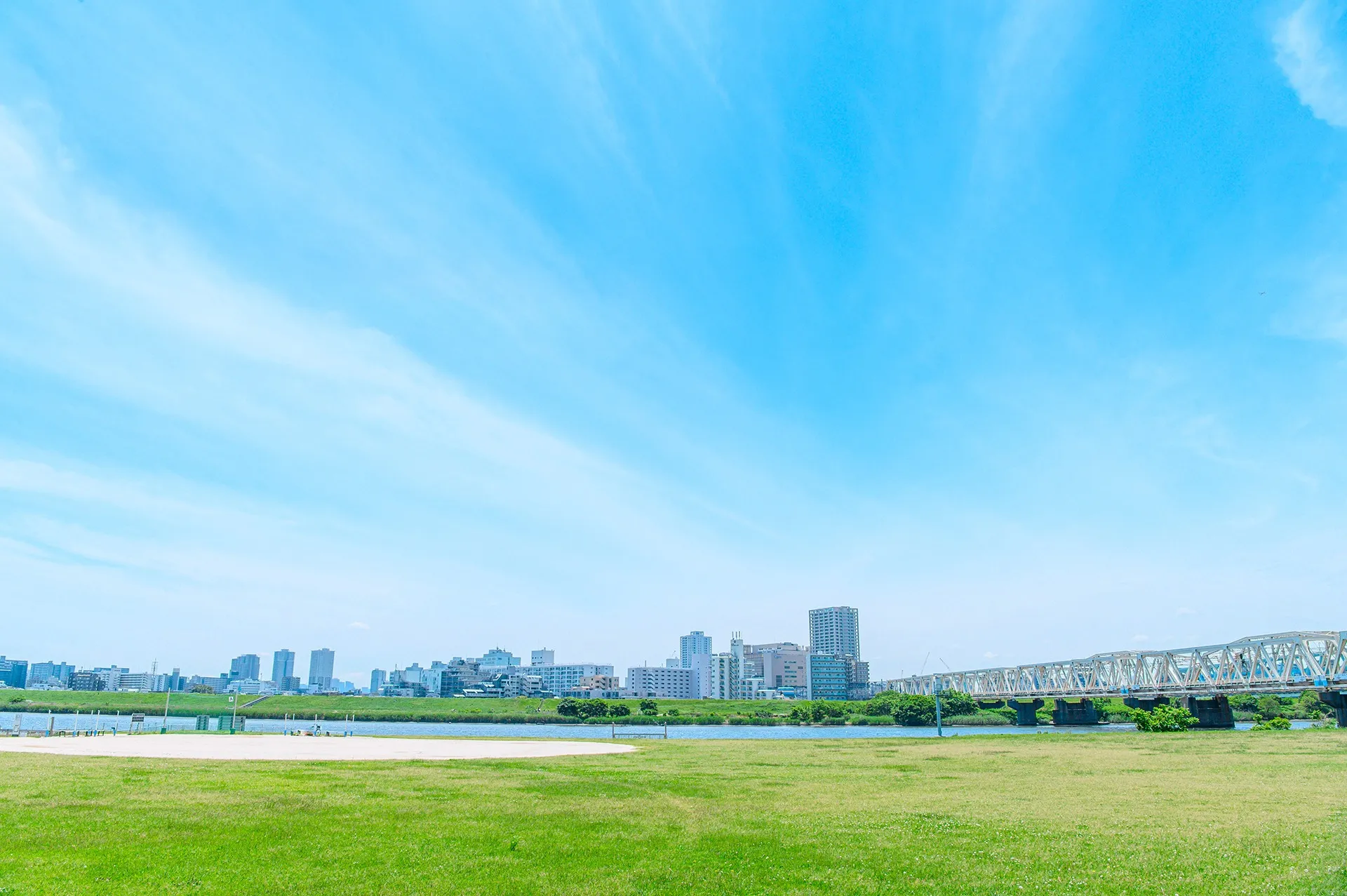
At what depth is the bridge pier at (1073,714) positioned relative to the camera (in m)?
172

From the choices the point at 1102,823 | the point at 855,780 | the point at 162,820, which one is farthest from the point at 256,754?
the point at 1102,823

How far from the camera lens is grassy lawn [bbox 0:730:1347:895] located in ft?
61.9

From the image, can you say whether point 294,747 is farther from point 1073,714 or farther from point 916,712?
point 1073,714

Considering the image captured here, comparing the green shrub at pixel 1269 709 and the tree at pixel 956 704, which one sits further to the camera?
the tree at pixel 956 704

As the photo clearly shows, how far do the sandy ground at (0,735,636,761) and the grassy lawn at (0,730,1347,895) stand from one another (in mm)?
6784

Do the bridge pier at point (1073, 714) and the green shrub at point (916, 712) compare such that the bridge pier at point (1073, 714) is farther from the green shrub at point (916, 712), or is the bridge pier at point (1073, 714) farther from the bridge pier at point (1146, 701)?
the green shrub at point (916, 712)

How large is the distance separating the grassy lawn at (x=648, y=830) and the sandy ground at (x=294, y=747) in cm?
678

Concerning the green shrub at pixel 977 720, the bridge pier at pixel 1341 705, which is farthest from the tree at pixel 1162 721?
the green shrub at pixel 977 720

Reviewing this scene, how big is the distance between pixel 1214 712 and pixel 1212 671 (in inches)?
915

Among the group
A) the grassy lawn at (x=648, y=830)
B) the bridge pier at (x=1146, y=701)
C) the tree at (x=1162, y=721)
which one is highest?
the grassy lawn at (x=648, y=830)

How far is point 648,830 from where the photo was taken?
2511 cm

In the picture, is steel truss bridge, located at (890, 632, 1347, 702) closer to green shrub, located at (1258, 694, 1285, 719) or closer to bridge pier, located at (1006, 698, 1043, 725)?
bridge pier, located at (1006, 698, 1043, 725)

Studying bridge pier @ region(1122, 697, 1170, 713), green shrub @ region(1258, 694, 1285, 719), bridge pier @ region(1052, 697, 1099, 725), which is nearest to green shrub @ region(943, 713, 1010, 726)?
bridge pier @ region(1052, 697, 1099, 725)

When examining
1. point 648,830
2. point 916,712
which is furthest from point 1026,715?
point 648,830
